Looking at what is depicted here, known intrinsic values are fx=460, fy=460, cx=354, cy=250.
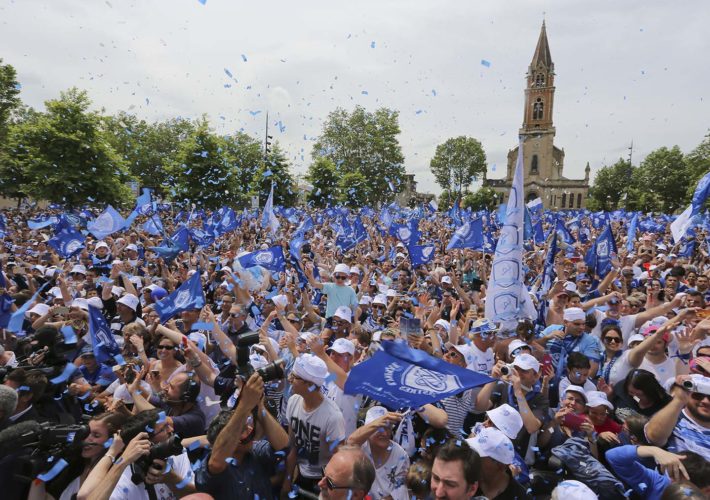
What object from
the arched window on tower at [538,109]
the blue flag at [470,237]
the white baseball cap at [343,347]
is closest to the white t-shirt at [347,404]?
the white baseball cap at [343,347]

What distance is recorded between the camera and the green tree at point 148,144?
6003cm

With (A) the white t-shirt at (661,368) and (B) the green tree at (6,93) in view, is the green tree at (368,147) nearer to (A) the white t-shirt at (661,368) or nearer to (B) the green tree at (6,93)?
(B) the green tree at (6,93)

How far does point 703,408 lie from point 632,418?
0.45m

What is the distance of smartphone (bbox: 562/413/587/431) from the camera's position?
328 cm

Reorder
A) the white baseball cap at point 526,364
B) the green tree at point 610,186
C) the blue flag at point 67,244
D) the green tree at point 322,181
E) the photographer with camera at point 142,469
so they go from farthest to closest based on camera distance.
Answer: the green tree at point 610,186
the green tree at point 322,181
the blue flag at point 67,244
the white baseball cap at point 526,364
the photographer with camera at point 142,469

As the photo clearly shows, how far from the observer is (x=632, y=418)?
3.25 m

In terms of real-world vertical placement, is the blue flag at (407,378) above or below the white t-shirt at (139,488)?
above

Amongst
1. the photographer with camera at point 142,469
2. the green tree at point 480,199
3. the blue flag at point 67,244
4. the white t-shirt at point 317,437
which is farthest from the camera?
the green tree at point 480,199

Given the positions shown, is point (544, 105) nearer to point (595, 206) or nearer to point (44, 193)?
point (595, 206)

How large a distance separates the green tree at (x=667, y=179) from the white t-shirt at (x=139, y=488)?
2647 inches

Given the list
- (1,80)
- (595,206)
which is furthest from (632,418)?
(595,206)

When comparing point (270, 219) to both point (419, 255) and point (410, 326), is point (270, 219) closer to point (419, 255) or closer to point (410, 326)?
point (419, 255)

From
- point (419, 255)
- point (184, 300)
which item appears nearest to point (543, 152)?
point (419, 255)

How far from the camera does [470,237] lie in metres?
11.8
